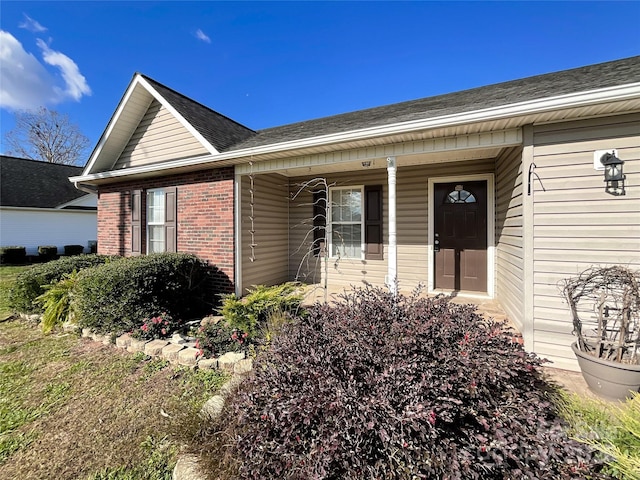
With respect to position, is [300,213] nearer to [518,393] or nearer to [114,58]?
[518,393]

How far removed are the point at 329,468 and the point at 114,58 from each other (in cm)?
1482

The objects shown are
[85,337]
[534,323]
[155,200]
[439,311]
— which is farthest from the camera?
[155,200]

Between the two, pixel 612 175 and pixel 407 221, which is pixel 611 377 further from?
pixel 407 221

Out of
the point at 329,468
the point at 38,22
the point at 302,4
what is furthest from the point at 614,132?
the point at 38,22

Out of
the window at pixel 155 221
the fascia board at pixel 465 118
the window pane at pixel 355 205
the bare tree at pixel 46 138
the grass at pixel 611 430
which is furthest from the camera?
the bare tree at pixel 46 138

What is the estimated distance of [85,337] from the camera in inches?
177

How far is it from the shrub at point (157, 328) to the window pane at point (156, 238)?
107 inches

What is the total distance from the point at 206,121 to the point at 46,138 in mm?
25779

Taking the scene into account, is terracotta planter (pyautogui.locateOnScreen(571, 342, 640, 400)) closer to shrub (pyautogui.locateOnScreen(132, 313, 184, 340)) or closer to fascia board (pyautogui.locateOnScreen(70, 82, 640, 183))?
fascia board (pyautogui.locateOnScreen(70, 82, 640, 183))

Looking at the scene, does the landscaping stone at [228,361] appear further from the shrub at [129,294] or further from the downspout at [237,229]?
the downspout at [237,229]

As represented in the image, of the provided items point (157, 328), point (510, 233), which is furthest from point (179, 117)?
point (510, 233)

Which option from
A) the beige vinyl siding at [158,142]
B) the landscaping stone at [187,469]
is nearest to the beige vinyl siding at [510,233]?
the landscaping stone at [187,469]

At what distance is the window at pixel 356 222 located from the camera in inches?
243

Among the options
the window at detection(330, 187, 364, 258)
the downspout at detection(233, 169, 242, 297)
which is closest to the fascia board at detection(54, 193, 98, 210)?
the downspout at detection(233, 169, 242, 297)
